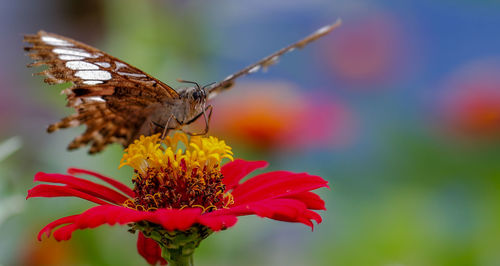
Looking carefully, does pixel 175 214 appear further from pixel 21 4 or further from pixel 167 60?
pixel 21 4

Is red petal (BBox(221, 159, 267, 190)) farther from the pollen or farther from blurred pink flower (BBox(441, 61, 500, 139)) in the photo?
→ blurred pink flower (BBox(441, 61, 500, 139))

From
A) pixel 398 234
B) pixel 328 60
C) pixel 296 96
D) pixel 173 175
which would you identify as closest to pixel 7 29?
pixel 328 60

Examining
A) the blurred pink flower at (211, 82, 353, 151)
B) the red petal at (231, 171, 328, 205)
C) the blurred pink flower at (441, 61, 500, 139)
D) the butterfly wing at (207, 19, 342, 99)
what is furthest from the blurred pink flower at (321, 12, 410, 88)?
the red petal at (231, 171, 328, 205)

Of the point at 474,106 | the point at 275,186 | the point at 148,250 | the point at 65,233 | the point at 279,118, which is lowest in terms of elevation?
the point at 65,233

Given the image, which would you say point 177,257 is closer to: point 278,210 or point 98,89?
point 278,210

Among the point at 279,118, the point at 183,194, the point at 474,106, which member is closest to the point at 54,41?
the point at 183,194
